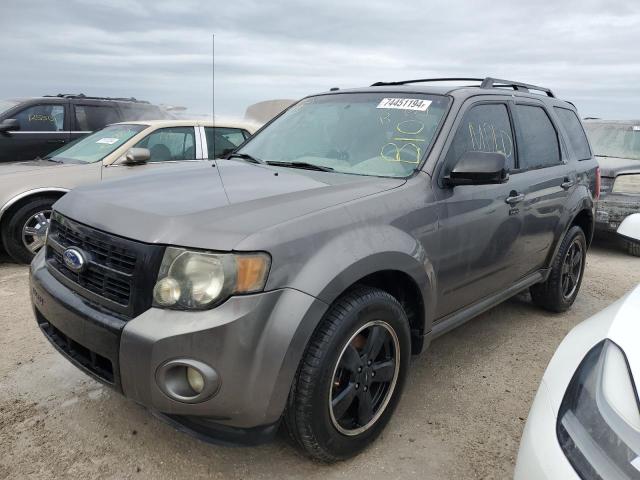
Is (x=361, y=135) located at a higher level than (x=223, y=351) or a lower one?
higher

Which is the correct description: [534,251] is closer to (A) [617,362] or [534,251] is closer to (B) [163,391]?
(A) [617,362]

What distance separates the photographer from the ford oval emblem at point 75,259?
2277 mm

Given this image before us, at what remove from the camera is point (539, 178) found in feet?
12.3

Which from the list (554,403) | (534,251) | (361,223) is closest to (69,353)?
(361,223)

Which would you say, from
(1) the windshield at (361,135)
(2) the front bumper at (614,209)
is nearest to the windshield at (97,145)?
(1) the windshield at (361,135)

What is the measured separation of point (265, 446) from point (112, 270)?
1.14 m

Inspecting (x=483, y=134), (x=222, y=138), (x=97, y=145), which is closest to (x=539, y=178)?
(x=483, y=134)

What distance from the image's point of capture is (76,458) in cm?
245

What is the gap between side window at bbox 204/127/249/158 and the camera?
6.53 meters

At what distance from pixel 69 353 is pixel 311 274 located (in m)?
1.19

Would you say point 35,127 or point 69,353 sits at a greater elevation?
point 35,127

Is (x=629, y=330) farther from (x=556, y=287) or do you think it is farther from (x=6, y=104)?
(x=6, y=104)

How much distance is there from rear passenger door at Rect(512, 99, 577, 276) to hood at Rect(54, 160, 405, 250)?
1.38 meters

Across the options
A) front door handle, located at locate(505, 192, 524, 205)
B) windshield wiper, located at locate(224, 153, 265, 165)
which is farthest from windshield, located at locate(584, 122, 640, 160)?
windshield wiper, located at locate(224, 153, 265, 165)
